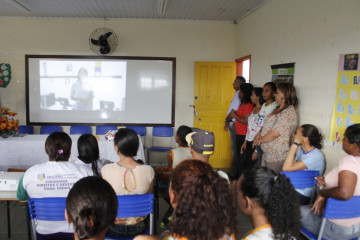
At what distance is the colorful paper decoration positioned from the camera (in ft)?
18.4

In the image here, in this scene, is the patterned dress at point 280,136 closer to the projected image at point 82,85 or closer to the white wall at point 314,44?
the white wall at point 314,44

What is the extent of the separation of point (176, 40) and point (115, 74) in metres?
1.37

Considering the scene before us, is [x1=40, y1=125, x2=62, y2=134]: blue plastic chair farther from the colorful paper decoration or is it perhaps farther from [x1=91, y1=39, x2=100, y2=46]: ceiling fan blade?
[x1=91, y1=39, x2=100, y2=46]: ceiling fan blade

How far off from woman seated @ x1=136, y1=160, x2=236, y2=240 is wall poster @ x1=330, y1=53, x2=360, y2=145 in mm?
1954

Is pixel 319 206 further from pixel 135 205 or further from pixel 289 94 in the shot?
pixel 289 94

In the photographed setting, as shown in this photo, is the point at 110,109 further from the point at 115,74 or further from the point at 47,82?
the point at 47,82

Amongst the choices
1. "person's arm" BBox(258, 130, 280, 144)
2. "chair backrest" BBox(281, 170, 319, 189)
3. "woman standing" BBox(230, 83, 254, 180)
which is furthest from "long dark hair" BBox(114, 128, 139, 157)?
"woman standing" BBox(230, 83, 254, 180)

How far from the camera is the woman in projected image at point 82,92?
571 cm

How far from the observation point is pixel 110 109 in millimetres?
5812

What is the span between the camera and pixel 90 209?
3.33ft

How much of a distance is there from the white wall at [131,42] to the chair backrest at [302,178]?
359cm

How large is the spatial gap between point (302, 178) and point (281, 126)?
96 centimetres

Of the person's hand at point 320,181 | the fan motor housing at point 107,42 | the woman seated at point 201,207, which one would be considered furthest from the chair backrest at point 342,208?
the fan motor housing at point 107,42

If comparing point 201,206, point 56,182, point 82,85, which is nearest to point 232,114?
point 82,85
